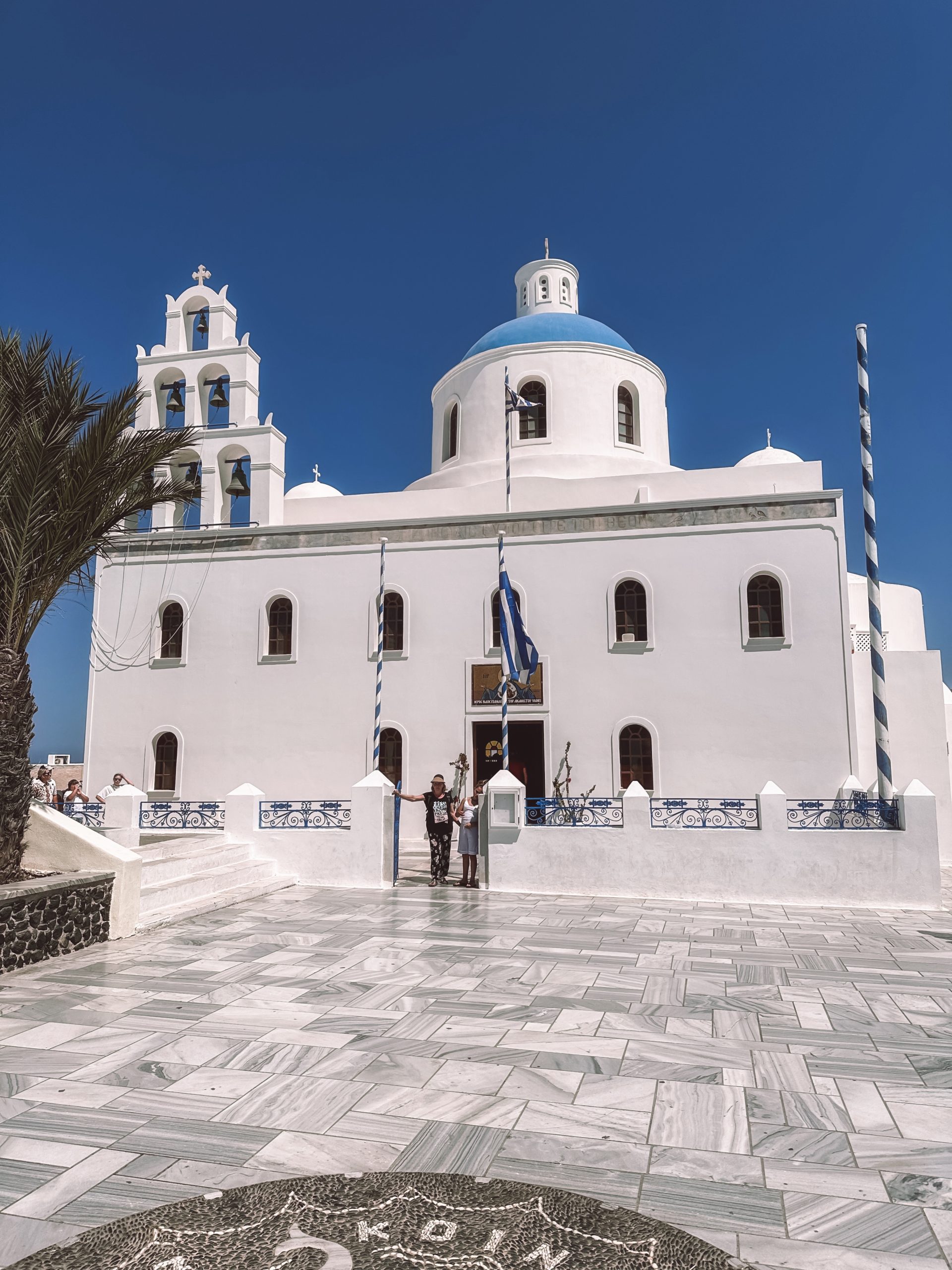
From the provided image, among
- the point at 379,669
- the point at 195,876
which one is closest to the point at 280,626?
the point at 379,669

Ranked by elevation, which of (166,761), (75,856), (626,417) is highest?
(626,417)

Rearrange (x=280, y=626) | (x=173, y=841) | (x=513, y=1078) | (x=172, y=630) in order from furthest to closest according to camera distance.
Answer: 1. (x=172, y=630)
2. (x=280, y=626)
3. (x=173, y=841)
4. (x=513, y=1078)

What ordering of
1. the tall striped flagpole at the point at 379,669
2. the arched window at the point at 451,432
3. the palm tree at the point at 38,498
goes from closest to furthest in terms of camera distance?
the palm tree at the point at 38,498 < the tall striped flagpole at the point at 379,669 < the arched window at the point at 451,432

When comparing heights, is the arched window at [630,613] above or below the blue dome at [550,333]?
below

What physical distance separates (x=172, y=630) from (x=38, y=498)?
31.9ft

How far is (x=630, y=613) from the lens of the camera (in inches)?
610

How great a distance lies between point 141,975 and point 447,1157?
400 cm

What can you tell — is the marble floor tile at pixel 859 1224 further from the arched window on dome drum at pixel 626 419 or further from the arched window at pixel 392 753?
the arched window on dome drum at pixel 626 419

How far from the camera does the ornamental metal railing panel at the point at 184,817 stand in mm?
12664

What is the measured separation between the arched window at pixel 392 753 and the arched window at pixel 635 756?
3.97m

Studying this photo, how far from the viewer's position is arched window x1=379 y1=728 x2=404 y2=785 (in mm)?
15945

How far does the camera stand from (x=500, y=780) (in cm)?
1148

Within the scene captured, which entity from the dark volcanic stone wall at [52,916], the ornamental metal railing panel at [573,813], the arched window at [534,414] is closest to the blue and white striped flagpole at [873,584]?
the ornamental metal railing panel at [573,813]

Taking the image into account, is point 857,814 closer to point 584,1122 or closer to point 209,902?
point 209,902
